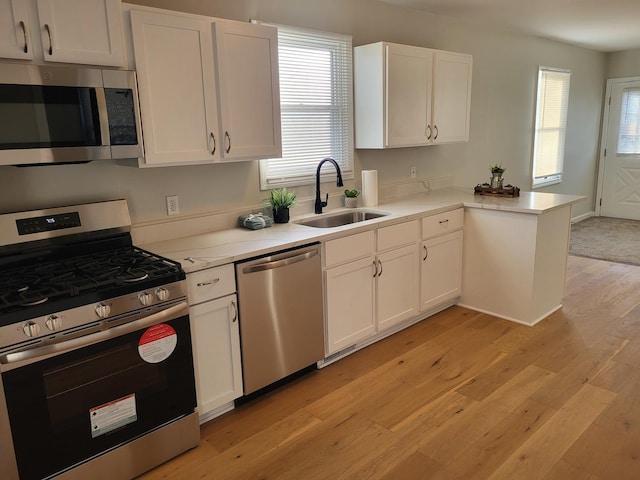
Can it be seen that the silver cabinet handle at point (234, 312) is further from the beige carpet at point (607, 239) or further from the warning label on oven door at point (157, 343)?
the beige carpet at point (607, 239)

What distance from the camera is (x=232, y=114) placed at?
2.66m

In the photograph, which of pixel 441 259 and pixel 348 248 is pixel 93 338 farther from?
pixel 441 259

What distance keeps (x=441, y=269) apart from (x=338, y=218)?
93 centimetres

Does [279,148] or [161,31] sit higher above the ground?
[161,31]

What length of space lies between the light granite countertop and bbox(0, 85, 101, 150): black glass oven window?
707mm

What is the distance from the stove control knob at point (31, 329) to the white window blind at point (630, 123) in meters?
8.21

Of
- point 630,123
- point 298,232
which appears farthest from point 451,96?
point 630,123

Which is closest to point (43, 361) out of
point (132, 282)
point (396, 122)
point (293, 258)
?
point (132, 282)

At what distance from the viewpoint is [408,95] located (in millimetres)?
3697

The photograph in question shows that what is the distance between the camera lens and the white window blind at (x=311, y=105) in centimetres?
327

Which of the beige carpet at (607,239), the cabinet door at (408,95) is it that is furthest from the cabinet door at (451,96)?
the beige carpet at (607,239)

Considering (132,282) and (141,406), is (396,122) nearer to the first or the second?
(132,282)

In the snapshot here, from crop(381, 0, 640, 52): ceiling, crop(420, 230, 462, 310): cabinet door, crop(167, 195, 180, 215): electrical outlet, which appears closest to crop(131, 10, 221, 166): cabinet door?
crop(167, 195, 180, 215): electrical outlet

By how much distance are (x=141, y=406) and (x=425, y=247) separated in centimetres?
226
